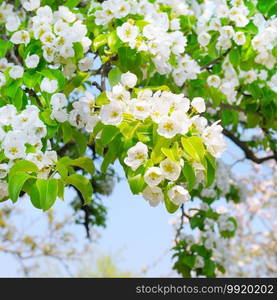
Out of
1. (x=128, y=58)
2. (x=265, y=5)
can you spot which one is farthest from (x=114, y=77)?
(x=265, y=5)

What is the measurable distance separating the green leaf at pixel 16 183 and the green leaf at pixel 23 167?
13mm

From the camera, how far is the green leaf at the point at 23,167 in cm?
159

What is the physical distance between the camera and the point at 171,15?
2.77 meters

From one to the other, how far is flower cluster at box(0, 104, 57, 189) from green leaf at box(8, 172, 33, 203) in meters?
0.08

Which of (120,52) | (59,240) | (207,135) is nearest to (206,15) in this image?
(120,52)

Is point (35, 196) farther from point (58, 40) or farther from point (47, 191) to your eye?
point (58, 40)

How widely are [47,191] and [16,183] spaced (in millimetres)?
92

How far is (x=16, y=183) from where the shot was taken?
156cm

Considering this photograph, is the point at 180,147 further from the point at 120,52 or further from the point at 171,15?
the point at 171,15

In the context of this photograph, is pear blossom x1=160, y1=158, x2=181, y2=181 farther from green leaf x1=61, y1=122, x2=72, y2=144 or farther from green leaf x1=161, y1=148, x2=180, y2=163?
green leaf x1=61, y1=122, x2=72, y2=144

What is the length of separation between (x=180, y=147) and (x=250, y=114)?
149 cm

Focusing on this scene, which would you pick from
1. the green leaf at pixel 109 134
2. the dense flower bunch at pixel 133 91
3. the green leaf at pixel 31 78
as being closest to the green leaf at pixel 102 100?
the dense flower bunch at pixel 133 91

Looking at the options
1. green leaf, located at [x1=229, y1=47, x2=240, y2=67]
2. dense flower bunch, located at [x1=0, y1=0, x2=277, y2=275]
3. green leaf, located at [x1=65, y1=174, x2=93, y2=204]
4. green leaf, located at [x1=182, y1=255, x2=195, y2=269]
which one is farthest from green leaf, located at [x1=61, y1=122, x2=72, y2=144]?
green leaf, located at [x1=182, y1=255, x2=195, y2=269]

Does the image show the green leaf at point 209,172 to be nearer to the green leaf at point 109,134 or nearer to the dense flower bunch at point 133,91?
the dense flower bunch at point 133,91
